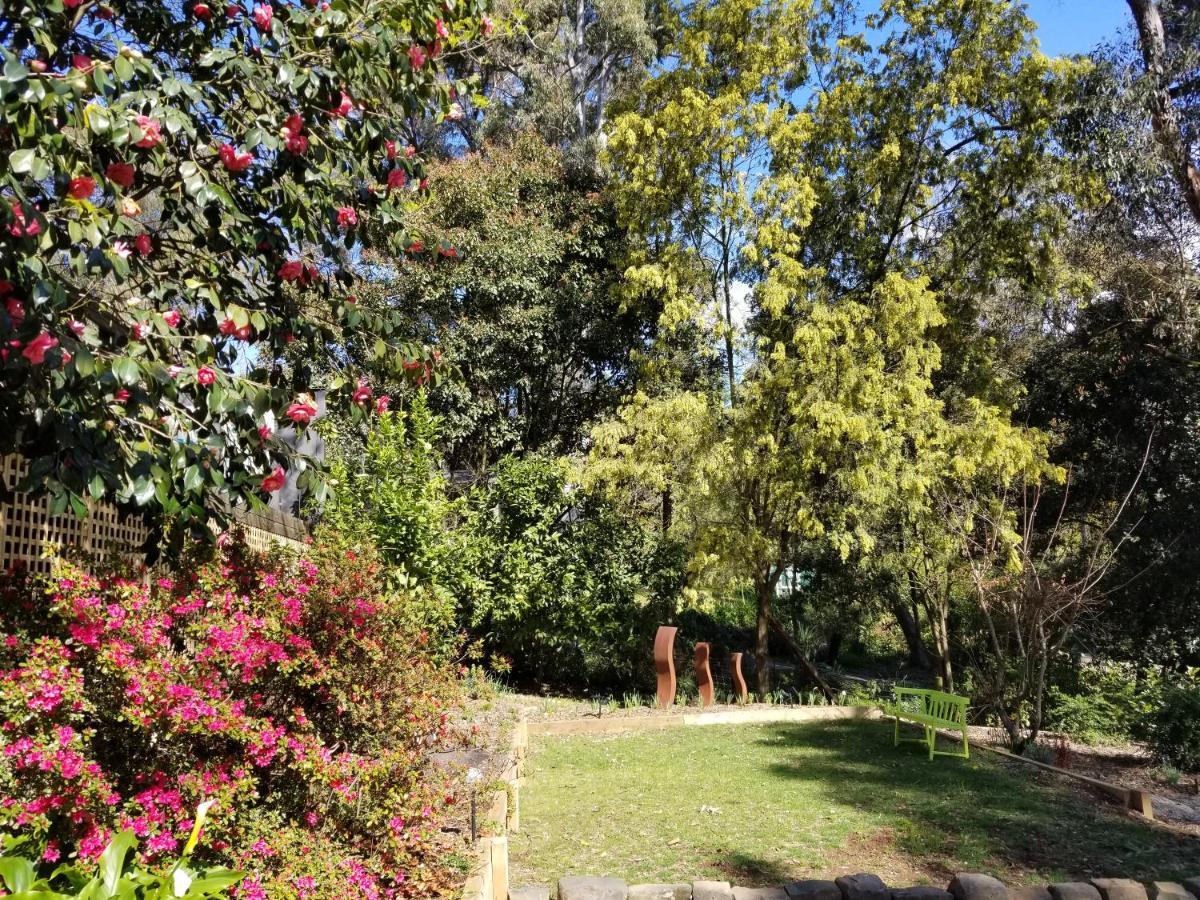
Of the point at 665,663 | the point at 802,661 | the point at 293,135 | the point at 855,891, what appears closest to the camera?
the point at 293,135

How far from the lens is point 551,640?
11867 mm

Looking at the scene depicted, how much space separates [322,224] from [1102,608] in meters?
12.7

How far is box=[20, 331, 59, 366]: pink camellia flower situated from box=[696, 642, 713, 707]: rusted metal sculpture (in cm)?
948

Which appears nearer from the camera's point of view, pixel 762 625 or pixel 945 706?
pixel 945 706

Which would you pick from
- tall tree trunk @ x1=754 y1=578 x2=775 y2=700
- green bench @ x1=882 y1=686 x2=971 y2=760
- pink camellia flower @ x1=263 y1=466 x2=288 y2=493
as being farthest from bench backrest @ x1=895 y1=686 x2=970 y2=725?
pink camellia flower @ x1=263 y1=466 x2=288 y2=493

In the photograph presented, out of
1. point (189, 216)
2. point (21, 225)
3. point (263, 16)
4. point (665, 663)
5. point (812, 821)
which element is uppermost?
point (263, 16)

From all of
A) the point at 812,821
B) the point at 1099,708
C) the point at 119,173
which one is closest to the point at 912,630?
the point at 1099,708

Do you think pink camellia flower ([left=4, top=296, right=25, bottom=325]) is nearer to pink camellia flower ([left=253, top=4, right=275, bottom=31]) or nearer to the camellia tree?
the camellia tree

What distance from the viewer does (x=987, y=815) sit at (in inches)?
228

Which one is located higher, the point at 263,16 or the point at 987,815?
the point at 263,16

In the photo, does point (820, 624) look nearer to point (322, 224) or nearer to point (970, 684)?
point (970, 684)

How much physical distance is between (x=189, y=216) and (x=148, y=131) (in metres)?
0.84

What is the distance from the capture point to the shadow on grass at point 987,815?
16.0 feet

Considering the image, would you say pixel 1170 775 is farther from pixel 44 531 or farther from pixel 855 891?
pixel 44 531
